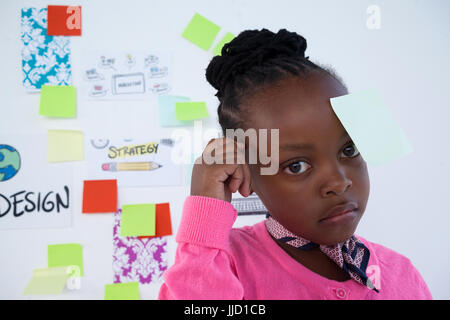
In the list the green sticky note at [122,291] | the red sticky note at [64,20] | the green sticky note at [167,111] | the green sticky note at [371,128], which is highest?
the red sticky note at [64,20]

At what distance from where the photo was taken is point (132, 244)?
95 centimetres

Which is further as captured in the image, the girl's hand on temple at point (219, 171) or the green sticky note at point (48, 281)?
the green sticky note at point (48, 281)

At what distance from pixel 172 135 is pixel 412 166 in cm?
73

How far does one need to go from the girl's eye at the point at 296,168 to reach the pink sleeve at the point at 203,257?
0.11 m

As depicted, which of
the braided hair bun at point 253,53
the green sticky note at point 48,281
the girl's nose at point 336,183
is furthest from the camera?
the green sticky note at point 48,281

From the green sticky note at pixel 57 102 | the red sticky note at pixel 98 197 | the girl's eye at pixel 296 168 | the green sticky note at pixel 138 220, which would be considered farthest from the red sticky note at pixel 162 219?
the girl's eye at pixel 296 168

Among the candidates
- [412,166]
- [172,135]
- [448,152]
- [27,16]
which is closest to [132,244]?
[172,135]

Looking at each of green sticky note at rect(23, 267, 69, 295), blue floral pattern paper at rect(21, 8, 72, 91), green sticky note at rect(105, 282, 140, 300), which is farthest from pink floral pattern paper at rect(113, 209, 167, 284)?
blue floral pattern paper at rect(21, 8, 72, 91)

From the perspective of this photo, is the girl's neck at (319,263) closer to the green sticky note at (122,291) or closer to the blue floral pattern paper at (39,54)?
the green sticky note at (122,291)

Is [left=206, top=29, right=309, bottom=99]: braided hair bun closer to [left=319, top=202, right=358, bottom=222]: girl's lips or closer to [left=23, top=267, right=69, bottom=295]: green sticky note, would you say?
[left=319, top=202, right=358, bottom=222]: girl's lips

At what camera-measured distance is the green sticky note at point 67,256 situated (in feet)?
3.05

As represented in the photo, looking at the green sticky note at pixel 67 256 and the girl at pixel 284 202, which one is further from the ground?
the girl at pixel 284 202

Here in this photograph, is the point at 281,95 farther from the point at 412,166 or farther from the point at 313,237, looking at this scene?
the point at 412,166

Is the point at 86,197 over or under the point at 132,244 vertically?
over
